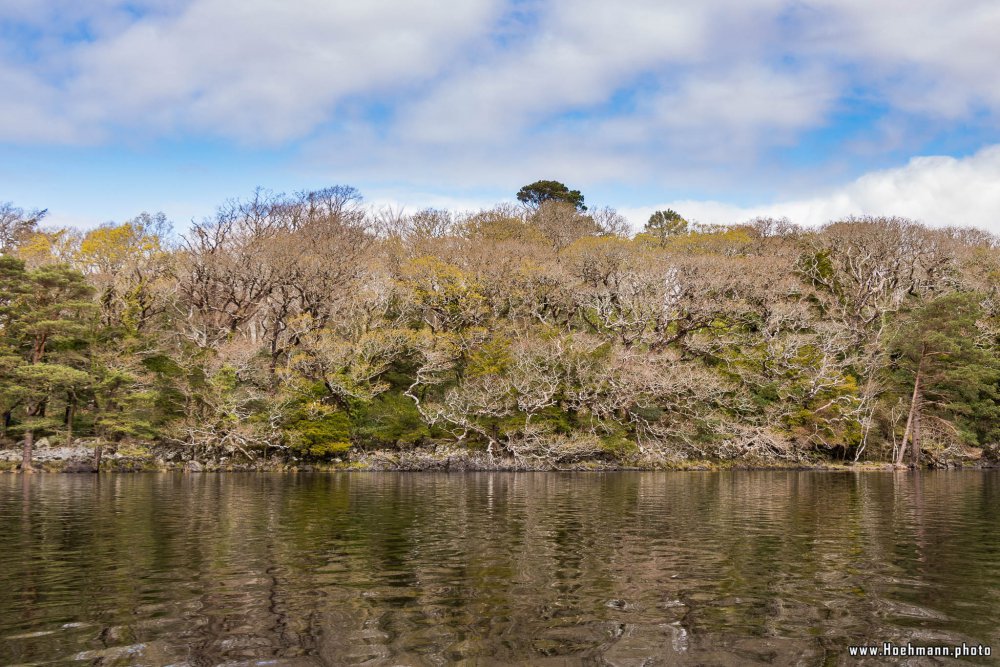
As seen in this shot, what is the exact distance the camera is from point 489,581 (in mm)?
14258

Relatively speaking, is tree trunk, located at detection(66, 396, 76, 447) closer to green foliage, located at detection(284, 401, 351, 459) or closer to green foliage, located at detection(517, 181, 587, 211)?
green foliage, located at detection(284, 401, 351, 459)

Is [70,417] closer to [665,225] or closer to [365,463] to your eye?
[365,463]

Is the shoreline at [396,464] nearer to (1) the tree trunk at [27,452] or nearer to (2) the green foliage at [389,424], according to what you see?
(1) the tree trunk at [27,452]

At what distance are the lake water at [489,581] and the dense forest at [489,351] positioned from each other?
25415 millimetres

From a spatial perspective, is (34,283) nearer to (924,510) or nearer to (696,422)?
(696,422)

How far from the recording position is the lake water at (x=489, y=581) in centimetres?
1025

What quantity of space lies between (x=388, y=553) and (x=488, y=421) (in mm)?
39612

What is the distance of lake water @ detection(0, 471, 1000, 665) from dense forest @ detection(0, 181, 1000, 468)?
25.4 meters

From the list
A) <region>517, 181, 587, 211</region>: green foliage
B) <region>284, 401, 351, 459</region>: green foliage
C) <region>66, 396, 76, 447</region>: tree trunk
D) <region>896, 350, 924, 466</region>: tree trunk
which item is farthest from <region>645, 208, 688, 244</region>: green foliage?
<region>66, 396, 76, 447</region>: tree trunk

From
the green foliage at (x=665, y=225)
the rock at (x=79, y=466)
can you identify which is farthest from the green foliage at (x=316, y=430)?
the green foliage at (x=665, y=225)

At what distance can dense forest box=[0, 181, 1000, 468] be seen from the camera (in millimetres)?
52844

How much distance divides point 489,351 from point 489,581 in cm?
4340

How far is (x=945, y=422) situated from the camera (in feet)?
189

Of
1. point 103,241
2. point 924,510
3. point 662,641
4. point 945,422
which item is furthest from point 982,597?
point 103,241
